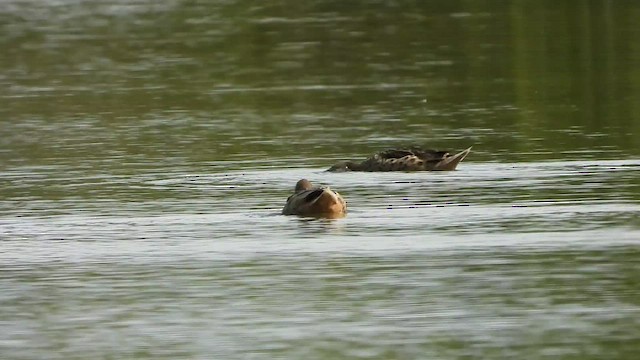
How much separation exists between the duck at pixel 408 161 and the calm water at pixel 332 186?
0.18m

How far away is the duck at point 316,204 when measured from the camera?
693 inches

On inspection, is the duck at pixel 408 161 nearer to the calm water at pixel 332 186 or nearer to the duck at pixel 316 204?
the calm water at pixel 332 186

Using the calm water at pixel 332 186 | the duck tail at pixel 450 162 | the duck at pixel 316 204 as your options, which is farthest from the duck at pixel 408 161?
the duck at pixel 316 204

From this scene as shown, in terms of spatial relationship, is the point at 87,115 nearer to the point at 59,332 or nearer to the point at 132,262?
the point at 132,262

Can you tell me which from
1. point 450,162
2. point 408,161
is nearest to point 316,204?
point 450,162

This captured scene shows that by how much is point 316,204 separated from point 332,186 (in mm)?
2586

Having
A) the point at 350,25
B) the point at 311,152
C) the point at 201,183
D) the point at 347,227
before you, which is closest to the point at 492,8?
the point at 350,25

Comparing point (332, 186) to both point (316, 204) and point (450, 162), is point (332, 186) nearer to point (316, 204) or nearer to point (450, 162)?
point (450, 162)

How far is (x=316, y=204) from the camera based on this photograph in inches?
695

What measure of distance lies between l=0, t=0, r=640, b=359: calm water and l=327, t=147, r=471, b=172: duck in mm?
180

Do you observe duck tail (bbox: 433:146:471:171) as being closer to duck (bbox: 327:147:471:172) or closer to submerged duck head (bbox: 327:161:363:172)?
duck (bbox: 327:147:471:172)

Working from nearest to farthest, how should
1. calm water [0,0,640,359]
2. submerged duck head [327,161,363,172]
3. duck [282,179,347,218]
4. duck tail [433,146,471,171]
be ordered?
calm water [0,0,640,359], duck [282,179,347,218], duck tail [433,146,471,171], submerged duck head [327,161,363,172]

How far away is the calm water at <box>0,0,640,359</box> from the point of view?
13023mm

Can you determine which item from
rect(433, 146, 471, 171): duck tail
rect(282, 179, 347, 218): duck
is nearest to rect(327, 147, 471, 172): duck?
rect(433, 146, 471, 171): duck tail
